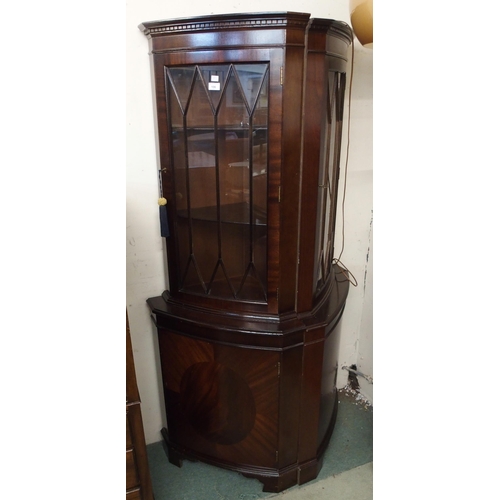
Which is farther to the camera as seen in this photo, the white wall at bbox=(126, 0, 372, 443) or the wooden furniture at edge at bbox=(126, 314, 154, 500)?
the white wall at bbox=(126, 0, 372, 443)

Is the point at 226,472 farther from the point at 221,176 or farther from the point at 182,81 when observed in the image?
the point at 182,81

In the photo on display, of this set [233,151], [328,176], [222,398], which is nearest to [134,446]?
[222,398]

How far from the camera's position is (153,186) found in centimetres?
145

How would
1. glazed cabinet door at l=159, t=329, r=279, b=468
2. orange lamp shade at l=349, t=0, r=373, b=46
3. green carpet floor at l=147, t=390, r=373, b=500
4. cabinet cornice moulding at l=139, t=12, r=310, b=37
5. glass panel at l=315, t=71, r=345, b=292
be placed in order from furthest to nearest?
green carpet floor at l=147, t=390, r=373, b=500 → glazed cabinet door at l=159, t=329, r=279, b=468 → glass panel at l=315, t=71, r=345, b=292 → orange lamp shade at l=349, t=0, r=373, b=46 → cabinet cornice moulding at l=139, t=12, r=310, b=37

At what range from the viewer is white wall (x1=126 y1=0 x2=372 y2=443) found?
4.33 feet

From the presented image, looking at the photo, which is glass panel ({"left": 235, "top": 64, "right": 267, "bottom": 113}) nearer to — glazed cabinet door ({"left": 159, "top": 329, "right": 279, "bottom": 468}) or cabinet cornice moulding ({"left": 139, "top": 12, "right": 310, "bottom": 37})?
cabinet cornice moulding ({"left": 139, "top": 12, "right": 310, "bottom": 37})

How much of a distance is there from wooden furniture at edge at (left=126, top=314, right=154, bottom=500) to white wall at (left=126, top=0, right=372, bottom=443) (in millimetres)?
358

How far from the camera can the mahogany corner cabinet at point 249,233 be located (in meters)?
1.16

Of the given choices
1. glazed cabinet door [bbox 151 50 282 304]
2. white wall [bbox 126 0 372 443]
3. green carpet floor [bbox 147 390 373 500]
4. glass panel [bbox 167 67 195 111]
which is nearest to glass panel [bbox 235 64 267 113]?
glazed cabinet door [bbox 151 50 282 304]

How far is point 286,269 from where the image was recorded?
132 centimetres

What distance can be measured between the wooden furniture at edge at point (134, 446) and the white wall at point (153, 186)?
0.36 meters
